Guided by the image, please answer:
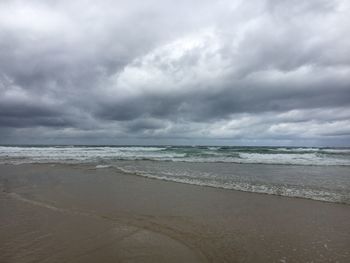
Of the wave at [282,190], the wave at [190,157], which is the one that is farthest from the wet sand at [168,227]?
the wave at [190,157]

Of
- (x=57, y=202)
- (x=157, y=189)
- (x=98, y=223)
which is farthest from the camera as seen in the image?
(x=157, y=189)

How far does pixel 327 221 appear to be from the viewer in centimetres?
628

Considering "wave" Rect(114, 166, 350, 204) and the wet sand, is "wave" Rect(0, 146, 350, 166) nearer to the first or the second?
"wave" Rect(114, 166, 350, 204)

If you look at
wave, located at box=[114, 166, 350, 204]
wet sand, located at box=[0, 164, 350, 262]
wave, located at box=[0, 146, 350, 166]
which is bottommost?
wet sand, located at box=[0, 164, 350, 262]

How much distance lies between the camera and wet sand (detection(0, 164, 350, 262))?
14.3 ft

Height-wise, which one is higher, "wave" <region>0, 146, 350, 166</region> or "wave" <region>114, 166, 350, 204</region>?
"wave" <region>0, 146, 350, 166</region>

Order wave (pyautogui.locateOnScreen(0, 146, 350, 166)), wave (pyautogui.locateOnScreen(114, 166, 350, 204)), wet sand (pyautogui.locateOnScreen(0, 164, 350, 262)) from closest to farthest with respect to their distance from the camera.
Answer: wet sand (pyautogui.locateOnScreen(0, 164, 350, 262))
wave (pyautogui.locateOnScreen(114, 166, 350, 204))
wave (pyautogui.locateOnScreen(0, 146, 350, 166))

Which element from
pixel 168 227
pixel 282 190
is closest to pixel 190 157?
pixel 282 190

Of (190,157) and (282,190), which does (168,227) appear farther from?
(190,157)

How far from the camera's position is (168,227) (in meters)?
5.80

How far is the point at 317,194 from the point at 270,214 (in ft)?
11.4

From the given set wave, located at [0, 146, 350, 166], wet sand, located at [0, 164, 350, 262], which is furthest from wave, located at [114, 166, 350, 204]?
wave, located at [0, 146, 350, 166]

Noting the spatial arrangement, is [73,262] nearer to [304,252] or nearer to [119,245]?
[119,245]

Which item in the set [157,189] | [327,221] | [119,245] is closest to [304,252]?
[327,221]
